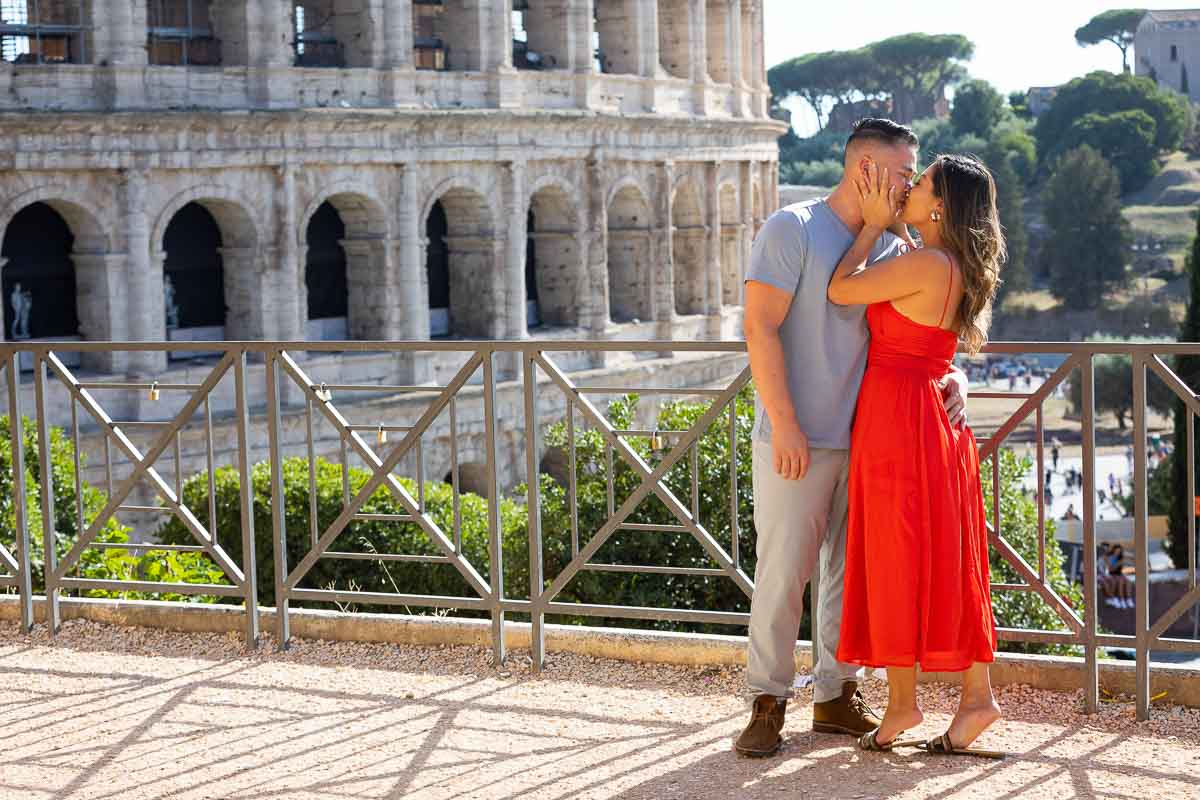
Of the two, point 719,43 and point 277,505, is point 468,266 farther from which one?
point 277,505

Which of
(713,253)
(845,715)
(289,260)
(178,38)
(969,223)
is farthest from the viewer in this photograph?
(713,253)

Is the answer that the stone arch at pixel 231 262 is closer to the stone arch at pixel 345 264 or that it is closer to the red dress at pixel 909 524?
the stone arch at pixel 345 264

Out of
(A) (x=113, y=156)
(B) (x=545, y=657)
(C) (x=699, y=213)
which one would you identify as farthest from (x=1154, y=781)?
(C) (x=699, y=213)

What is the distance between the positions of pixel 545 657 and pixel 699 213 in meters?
30.8

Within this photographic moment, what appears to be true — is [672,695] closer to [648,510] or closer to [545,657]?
[545,657]

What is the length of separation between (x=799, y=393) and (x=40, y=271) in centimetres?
2317

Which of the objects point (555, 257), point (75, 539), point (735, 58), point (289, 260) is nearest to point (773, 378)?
point (75, 539)

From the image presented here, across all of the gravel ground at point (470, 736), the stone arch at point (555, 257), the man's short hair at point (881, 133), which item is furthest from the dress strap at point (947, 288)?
the stone arch at point (555, 257)

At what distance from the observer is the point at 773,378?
6.04m

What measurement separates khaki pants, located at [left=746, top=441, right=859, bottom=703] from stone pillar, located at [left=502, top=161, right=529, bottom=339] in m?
26.1

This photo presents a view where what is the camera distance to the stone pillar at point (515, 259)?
106 feet

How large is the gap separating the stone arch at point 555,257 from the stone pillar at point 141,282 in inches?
326

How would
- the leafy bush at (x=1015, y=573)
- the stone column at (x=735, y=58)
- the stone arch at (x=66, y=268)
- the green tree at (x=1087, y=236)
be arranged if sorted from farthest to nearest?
the green tree at (x=1087, y=236), the stone column at (x=735, y=58), the stone arch at (x=66, y=268), the leafy bush at (x=1015, y=573)

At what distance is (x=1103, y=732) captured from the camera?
6531 mm
